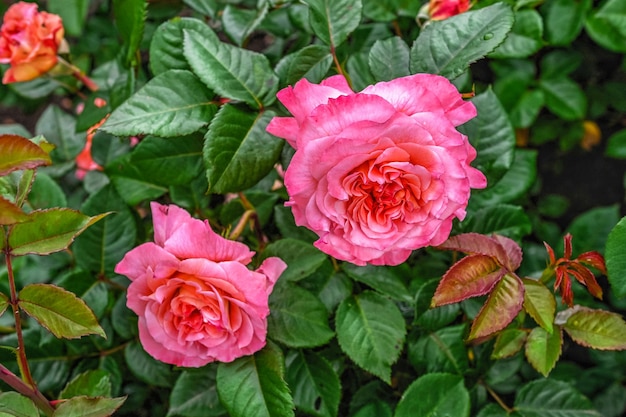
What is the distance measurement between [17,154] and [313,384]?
17.5 inches

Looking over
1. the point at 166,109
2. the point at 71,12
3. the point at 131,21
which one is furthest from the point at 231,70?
the point at 71,12

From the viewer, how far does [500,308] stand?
664 mm

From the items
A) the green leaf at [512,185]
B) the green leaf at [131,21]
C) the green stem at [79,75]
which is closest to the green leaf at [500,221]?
the green leaf at [512,185]

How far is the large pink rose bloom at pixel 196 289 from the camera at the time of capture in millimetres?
645

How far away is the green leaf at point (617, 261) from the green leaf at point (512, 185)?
0.83 feet

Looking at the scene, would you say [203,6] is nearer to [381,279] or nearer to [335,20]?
[335,20]

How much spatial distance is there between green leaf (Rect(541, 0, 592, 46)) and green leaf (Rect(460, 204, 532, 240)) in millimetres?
459

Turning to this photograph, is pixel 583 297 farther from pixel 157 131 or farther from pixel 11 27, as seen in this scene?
pixel 11 27

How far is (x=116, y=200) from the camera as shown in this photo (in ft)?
2.91

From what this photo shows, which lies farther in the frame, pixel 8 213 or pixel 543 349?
pixel 543 349

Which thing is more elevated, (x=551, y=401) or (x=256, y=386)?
(x=256, y=386)

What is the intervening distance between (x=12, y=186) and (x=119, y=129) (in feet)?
0.40

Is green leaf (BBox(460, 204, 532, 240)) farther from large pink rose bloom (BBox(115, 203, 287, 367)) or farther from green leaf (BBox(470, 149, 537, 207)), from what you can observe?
large pink rose bloom (BBox(115, 203, 287, 367))

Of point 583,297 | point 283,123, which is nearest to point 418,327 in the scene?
point 583,297
